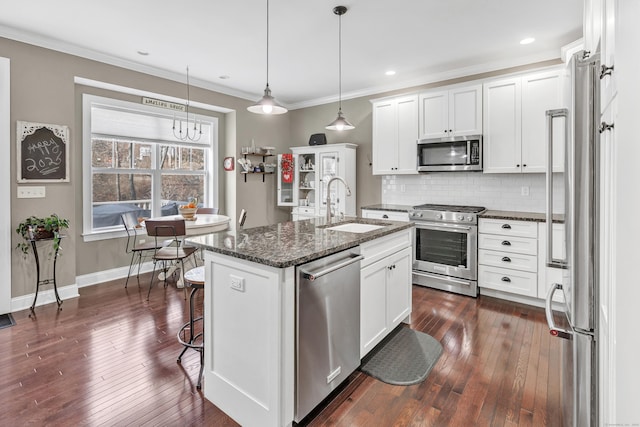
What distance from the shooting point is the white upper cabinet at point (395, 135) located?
178 inches

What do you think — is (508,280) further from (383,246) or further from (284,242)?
(284,242)

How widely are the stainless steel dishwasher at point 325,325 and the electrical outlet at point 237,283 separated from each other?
32 centimetres

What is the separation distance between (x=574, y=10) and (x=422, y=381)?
3.37m

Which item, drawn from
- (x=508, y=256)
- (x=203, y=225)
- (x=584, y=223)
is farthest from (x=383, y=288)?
(x=203, y=225)

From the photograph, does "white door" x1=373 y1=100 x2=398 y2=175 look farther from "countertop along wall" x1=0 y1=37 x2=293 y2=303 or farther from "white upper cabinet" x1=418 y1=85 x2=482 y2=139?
"countertop along wall" x1=0 y1=37 x2=293 y2=303

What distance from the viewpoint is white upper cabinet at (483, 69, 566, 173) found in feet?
11.7

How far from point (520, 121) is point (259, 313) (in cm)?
364

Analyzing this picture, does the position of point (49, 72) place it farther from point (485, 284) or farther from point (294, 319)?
point (485, 284)

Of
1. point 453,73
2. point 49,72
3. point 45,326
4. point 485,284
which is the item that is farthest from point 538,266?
point 49,72

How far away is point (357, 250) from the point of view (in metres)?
2.16

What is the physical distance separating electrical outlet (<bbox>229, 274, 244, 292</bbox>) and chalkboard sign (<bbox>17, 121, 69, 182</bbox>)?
119 inches

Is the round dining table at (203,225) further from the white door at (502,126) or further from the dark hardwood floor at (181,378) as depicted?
the white door at (502,126)

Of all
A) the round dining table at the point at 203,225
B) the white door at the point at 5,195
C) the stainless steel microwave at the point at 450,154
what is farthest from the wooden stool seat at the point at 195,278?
the stainless steel microwave at the point at 450,154

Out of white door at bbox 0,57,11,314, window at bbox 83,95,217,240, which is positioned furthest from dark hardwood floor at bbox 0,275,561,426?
window at bbox 83,95,217,240
